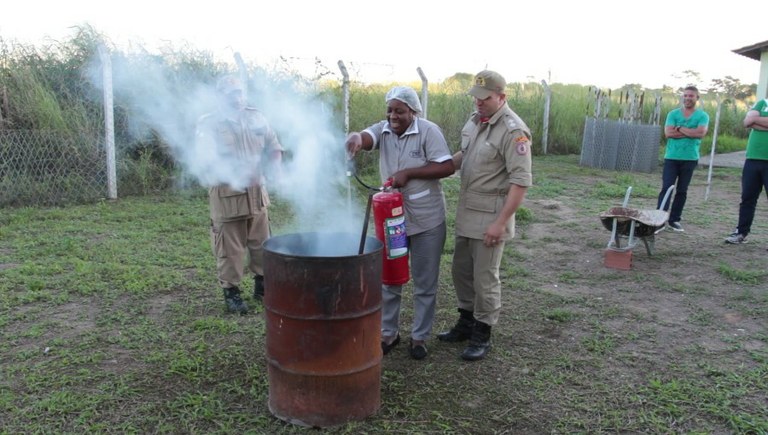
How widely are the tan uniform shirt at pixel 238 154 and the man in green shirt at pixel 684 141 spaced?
17.3 ft

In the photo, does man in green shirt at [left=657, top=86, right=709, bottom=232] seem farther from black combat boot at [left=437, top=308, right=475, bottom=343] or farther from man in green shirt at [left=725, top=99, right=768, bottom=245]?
black combat boot at [left=437, top=308, right=475, bottom=343]

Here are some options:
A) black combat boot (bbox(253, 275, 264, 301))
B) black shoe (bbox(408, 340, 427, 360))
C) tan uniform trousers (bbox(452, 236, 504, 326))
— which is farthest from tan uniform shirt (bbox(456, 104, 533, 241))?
black combat boot (bbox(253, 275, 264, 301))

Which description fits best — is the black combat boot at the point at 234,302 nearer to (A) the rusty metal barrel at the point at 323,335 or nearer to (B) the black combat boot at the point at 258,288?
(B) the black combat boot at the point at 258,288

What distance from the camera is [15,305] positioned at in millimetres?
4625

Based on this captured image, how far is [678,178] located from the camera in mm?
7574

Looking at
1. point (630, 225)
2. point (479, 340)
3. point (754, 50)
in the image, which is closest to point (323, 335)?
point (479, 340)

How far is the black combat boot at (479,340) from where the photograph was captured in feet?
12.8

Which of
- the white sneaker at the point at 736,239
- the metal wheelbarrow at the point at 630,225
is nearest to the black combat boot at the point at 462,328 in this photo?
the metal wheelbarrow at the point at 630,225

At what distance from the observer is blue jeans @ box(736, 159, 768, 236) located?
668 centimetres

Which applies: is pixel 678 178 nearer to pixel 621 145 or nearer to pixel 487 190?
pixel 487 190

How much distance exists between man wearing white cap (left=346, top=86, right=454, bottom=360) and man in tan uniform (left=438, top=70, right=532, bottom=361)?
0.61ft

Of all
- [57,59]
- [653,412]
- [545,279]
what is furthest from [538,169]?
[653,412]

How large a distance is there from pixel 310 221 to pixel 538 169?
9313mm

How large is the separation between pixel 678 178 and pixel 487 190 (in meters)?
4.97
